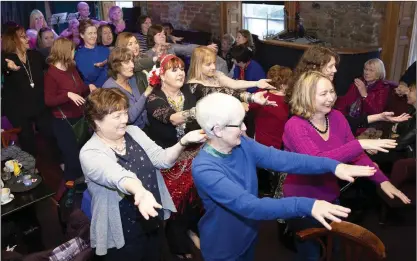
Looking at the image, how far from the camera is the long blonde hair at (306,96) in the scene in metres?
2.31

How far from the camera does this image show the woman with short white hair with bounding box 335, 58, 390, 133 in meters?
4.01

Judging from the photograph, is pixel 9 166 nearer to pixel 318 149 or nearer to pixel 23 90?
pixel 23 90

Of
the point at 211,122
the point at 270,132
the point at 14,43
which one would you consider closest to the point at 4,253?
the point at 211,122

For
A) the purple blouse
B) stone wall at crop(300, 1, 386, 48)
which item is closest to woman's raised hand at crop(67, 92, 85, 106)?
the purple blouse

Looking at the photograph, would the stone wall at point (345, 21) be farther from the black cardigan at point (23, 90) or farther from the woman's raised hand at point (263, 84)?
the black cardigan at point (23, 90)

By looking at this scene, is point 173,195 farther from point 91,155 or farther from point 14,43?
point 14,43

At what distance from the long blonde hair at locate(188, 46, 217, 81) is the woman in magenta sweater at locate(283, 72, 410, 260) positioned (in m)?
0.97

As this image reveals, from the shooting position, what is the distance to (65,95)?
3779mm

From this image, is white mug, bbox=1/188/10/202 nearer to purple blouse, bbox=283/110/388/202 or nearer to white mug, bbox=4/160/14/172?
white mug, bbox=4/160/14/172

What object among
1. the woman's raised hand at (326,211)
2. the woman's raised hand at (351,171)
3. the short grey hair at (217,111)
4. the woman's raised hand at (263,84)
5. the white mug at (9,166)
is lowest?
the white mug at (9,166)

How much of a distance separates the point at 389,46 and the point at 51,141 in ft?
14.8

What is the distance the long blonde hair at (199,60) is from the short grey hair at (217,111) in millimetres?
1344

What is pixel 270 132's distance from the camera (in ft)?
11.6

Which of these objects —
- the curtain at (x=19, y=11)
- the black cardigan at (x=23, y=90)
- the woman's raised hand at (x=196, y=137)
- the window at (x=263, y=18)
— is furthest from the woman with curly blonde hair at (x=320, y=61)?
the curtain at (x=19, y=11)
